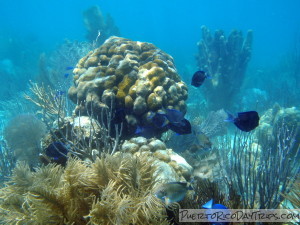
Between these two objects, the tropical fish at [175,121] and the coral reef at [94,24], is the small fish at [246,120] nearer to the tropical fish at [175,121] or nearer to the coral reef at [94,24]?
the tropical fish at [175,121]

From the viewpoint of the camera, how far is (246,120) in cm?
273

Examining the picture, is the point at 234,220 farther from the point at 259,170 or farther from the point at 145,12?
the point at 145,12

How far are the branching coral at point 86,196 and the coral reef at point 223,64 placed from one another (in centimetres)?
1041

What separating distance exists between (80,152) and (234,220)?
2514 millimetres

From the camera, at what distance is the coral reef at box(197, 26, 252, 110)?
12039mm

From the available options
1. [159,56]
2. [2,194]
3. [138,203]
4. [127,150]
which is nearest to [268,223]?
[138,203]

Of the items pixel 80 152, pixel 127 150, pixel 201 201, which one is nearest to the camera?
pixel 201 201

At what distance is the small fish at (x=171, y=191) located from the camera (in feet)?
7.04

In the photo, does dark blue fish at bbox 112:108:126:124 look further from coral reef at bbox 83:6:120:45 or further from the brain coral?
coral reef at bbox 83:6:120:45

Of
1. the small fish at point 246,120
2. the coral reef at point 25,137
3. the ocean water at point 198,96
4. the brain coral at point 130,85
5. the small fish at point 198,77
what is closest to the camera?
the small fish at point 246,120

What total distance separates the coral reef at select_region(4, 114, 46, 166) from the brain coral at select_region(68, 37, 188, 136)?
1.22 meters

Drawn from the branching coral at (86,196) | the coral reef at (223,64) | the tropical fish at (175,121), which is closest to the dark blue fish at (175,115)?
the tropical fish at (175,121)

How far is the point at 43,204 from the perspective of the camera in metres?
1.99

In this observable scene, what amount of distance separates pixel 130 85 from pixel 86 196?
290 centimetres
